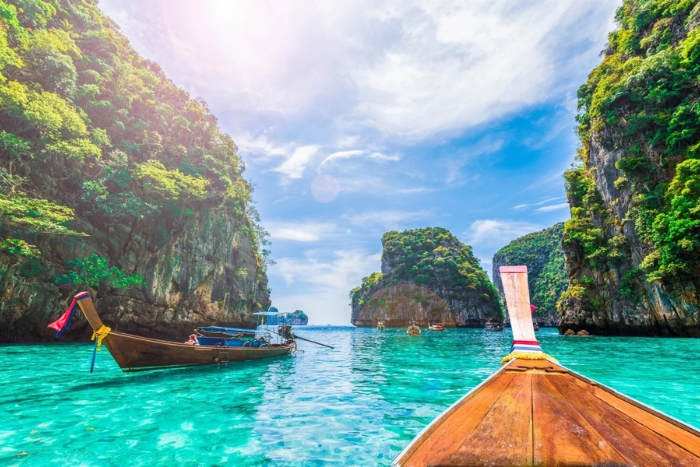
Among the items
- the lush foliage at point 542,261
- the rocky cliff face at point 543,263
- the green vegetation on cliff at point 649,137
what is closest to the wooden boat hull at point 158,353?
the green vegetation on cliff at point 649,137

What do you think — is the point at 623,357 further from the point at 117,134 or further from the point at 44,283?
the point at 117,134

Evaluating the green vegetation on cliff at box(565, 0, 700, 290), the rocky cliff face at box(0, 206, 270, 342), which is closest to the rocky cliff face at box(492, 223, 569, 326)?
the green vegetation on cliff at box(565, 0, 700, 290)

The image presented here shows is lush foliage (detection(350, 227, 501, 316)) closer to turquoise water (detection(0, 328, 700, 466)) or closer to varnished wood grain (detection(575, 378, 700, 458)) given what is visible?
turquoise water (detection(0, 328, 700, 466))

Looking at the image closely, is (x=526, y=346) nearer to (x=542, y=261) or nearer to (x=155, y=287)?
(x=155, y=287)

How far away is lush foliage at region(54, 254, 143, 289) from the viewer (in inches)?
801

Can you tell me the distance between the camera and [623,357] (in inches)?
607

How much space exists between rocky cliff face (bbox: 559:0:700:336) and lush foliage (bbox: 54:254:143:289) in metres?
41.2

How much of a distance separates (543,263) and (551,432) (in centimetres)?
11937

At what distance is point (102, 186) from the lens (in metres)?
22.3

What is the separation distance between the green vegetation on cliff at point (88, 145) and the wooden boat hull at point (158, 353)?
1142 cm

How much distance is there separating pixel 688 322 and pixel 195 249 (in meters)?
42.8

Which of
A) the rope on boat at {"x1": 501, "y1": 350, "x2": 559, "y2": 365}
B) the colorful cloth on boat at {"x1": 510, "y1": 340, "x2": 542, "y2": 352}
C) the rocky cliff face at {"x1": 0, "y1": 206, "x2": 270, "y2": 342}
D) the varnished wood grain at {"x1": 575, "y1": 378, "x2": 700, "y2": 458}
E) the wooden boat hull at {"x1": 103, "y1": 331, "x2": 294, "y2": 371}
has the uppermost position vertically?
the rocky cliff face at {"x1": 0, "y1": 206, "x2": 270, "y2": 342}

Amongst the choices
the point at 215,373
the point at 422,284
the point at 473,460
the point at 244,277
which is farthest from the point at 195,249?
the point at 422,284

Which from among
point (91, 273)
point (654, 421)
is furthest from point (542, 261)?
point (654, 421)
